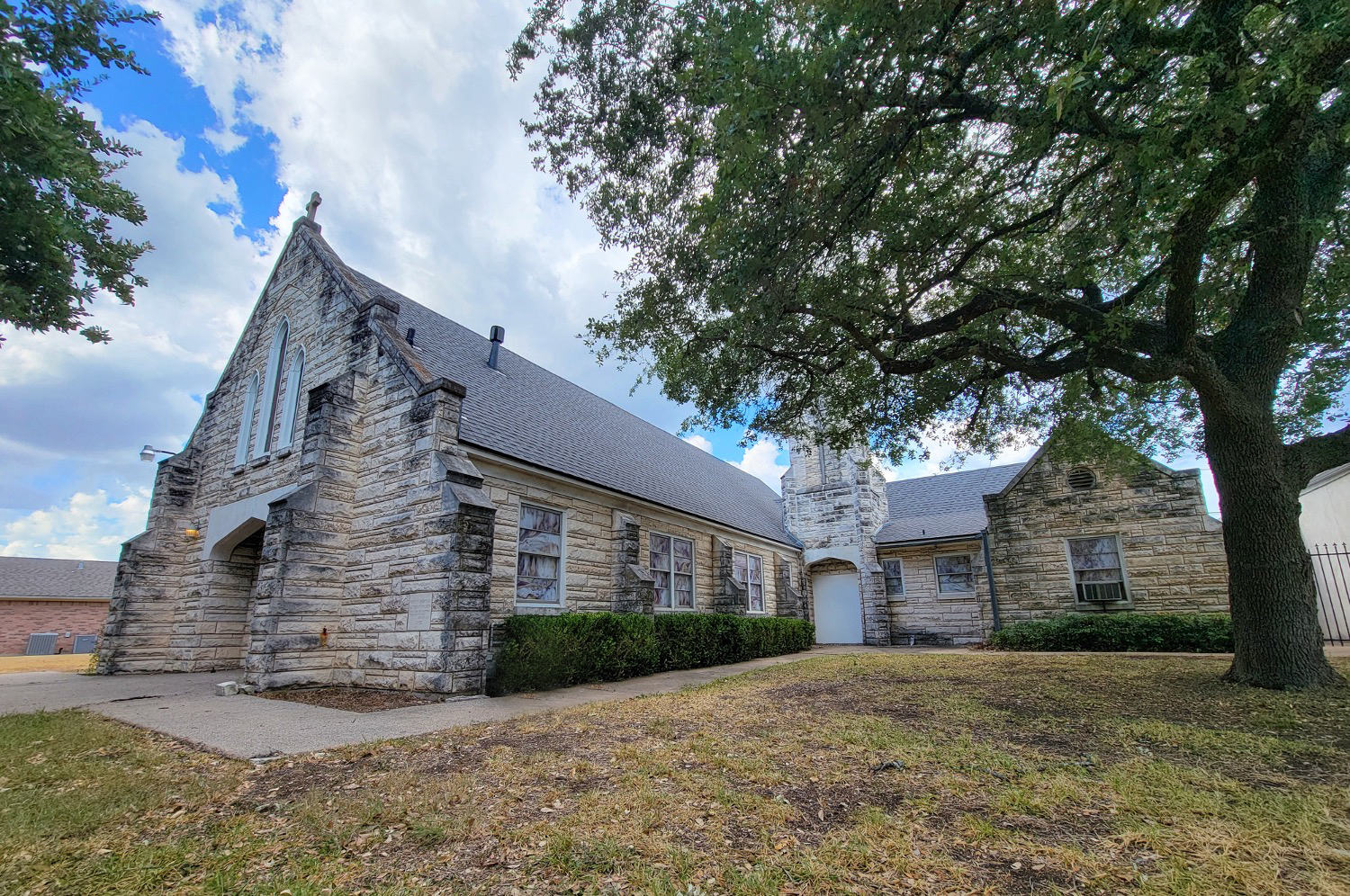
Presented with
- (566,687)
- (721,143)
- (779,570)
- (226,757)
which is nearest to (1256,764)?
(721,143)

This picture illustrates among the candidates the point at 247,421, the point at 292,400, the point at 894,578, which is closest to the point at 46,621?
the point at 247,421

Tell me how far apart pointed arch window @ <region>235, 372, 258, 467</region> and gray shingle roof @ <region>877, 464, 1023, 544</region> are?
17961mm

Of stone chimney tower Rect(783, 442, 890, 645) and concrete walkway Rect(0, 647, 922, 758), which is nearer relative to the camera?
concrete walkway Rect(0, 647, 922, 758)

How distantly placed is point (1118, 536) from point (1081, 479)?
64.2 inches

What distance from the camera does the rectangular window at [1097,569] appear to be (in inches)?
591

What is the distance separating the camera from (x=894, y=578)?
2009 cm

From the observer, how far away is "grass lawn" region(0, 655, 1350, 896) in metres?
2.59

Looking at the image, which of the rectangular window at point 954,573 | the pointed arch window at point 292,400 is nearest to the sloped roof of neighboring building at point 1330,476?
the rectangular window at point 954,573

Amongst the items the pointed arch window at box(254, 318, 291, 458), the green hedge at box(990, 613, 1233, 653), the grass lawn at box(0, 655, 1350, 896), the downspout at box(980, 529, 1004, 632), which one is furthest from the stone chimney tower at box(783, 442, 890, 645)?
the pointed arch window at box(254, 318, 291, 458)

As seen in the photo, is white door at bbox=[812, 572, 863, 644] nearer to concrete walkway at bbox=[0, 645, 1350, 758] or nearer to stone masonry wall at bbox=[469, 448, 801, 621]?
stone masonry wall at bbox=[469, 448, 801, 621]

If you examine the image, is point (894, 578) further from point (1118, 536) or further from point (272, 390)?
point (272, 390)

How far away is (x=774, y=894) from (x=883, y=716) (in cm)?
401

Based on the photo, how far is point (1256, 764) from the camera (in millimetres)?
3943

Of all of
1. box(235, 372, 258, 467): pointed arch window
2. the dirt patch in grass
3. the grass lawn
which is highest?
box(235, 372, 258, 467): pointed arch window
